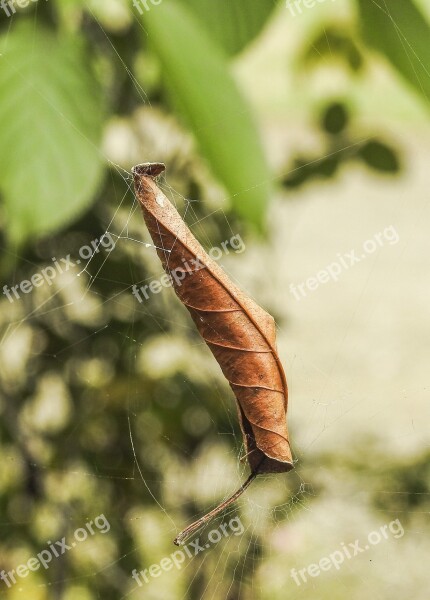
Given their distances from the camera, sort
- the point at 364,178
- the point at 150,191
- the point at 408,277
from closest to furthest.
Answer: the point at 150,191 < the point at 364,178 < the point at 408,277

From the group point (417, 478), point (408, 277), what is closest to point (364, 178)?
point (417, 478)

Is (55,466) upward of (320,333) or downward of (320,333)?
upward

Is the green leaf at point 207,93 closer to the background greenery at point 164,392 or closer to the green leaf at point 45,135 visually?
the green leaf at point 45,135

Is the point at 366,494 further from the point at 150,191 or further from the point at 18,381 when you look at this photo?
the point at 150,191
